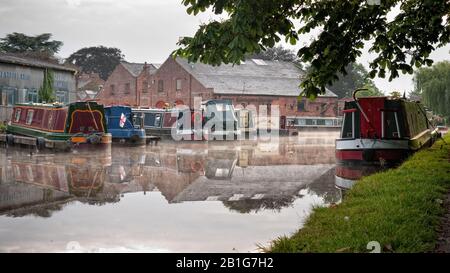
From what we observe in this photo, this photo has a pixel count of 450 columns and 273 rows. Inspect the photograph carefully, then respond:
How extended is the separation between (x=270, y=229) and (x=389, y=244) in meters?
2.35

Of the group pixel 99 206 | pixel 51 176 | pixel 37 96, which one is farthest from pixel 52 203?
pixel 37 96

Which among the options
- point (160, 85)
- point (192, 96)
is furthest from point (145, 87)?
point (192, 96)

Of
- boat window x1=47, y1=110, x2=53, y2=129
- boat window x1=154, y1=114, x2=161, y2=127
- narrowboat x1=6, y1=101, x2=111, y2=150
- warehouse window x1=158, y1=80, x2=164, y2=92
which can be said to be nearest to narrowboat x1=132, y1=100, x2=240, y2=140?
boat window x1=154, y1=114, x2=161, y2=127

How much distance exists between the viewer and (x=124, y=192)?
34.3 feet

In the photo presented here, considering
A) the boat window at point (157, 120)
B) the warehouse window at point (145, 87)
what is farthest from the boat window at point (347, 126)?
the warehouse window at point (145, 87)

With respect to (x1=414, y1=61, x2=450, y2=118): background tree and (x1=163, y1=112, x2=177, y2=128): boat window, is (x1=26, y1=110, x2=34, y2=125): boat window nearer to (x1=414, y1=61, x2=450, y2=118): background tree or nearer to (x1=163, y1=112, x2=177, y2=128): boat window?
(x1=163, y1=112, x2=177, y2=128): boat window

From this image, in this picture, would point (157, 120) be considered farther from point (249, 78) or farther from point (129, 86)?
point (129, 86)

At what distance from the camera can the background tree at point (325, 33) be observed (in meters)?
6.19

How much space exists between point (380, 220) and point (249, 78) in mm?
43171

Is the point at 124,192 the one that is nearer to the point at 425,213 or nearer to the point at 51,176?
the point at 51,176

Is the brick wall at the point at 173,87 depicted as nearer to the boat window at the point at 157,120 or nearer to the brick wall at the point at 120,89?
the brick wall at the point at 120,89

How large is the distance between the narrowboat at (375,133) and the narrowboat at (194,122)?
12571 mm

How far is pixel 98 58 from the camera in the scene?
69.4 metres

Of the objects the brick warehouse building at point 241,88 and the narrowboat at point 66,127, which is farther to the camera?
the brick warehouse building at point 241,88
